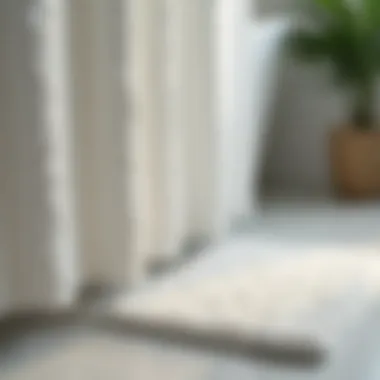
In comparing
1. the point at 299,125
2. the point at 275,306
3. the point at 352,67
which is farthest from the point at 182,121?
the point at 299,125

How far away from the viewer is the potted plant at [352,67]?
236 centimetres

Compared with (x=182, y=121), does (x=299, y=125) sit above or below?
below

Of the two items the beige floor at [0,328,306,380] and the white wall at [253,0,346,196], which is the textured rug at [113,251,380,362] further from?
the white wall at [253,0,346,196]

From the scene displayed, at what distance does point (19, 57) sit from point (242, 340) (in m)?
0.56

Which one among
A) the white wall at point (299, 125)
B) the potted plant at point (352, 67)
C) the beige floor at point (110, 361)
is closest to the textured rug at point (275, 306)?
A: the beige floor at point (110, 361)

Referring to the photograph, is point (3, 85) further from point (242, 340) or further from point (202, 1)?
point (202, 1)

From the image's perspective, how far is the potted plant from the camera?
236 cm

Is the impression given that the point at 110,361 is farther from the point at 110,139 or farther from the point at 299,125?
the point at 299,125

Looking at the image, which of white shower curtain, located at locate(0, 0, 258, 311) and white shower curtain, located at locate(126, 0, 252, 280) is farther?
white shower curtain, located at locate(126, 0, 252, 280)

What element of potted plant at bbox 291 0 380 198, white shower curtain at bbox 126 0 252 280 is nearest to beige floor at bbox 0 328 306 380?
white shower curtain at bbox 126 0 252 280

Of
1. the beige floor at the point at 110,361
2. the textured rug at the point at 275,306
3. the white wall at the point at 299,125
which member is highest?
the white wall at the point at 299,125

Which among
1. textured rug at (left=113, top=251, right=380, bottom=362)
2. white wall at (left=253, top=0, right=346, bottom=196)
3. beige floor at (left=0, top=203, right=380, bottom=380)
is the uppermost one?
white wall at (left=253, top=0, right=346, bottom=196)

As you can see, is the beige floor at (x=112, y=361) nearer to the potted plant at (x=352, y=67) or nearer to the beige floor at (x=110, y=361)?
the beige floor at (x=110, y=361)

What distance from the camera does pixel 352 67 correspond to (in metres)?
2.39
